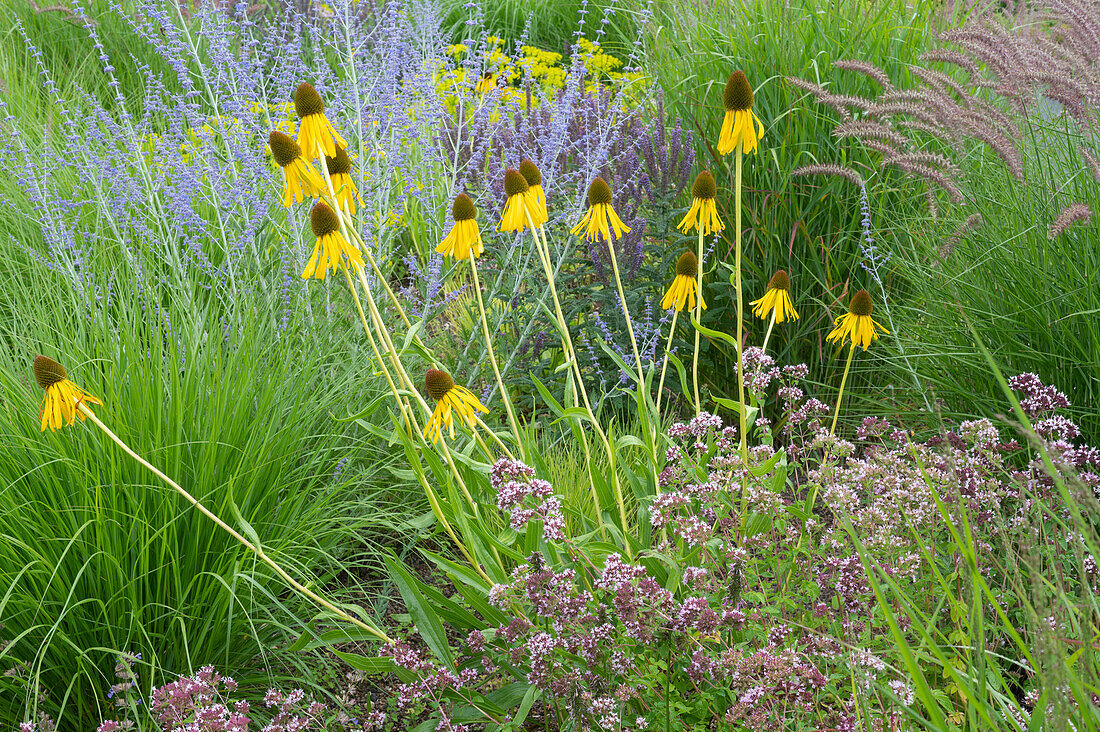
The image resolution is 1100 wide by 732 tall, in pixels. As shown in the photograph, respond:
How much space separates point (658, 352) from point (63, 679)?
2511 millimetres

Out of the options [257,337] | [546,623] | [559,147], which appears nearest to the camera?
[546,623]

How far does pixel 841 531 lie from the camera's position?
6.59 ft

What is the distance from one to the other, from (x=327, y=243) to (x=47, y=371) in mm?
585

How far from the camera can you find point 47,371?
170cm

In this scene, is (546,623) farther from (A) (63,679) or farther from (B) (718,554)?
(A) (63,679)

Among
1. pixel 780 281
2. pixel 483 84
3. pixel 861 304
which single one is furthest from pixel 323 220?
pixel 483 84

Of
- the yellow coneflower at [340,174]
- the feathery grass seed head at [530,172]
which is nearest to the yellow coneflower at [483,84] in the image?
the feathery grass seed head at [530,172]

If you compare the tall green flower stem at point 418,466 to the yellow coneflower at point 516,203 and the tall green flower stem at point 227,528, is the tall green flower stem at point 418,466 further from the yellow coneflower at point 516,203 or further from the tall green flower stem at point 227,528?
the yellow coneflower at point 516,203

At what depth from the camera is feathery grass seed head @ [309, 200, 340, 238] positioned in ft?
6.10

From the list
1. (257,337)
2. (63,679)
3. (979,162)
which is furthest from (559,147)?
(63,679)

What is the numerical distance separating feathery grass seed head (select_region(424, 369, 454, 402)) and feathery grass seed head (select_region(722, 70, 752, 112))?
32.4 inches

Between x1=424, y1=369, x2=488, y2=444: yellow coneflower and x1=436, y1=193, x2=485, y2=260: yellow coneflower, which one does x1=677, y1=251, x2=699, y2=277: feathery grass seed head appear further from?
x1=424, y1=369, x2=488, y2=444: yellow coneflower

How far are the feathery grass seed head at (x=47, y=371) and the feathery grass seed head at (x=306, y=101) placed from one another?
71cm

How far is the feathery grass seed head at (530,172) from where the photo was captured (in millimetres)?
2185
